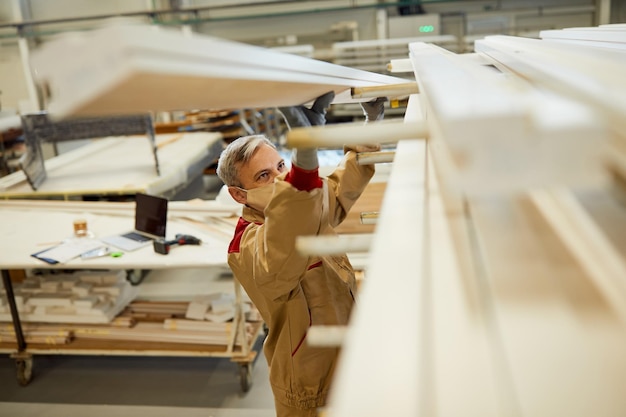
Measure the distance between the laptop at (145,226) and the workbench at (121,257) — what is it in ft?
0.29

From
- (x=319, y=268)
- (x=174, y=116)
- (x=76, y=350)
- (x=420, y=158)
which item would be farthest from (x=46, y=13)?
(x=420, y=158)

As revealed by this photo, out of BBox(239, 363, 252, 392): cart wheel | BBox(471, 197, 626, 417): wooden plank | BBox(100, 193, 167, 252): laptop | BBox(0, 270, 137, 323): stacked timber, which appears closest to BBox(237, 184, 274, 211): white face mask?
BBox(471, 197, 626, 417): wooden plank

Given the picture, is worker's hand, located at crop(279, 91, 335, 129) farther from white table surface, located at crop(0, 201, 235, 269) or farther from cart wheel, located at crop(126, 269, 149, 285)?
cart wheel, located at crop(126, 269, 149, 285)

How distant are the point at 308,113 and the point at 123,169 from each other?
3677 mm

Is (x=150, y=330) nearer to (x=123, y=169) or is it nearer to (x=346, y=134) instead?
(x=123, y=169)

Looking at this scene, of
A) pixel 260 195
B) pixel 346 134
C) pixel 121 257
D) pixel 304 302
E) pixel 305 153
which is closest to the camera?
pixel 346 134

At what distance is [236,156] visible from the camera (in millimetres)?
1775

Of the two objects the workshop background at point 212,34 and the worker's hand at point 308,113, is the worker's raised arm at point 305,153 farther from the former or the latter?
the workshop background at point 212,34

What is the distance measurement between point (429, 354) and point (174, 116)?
7.99m

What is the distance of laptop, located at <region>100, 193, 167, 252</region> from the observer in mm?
3086

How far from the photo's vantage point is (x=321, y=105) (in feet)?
4.56

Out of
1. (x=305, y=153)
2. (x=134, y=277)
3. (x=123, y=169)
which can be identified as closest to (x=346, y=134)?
(x=305, y=153)

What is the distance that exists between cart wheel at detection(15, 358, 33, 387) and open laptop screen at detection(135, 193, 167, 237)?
3.56 ft

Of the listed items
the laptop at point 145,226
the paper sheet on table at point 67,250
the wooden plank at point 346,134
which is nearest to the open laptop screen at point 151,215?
the laptop at point 145,226
